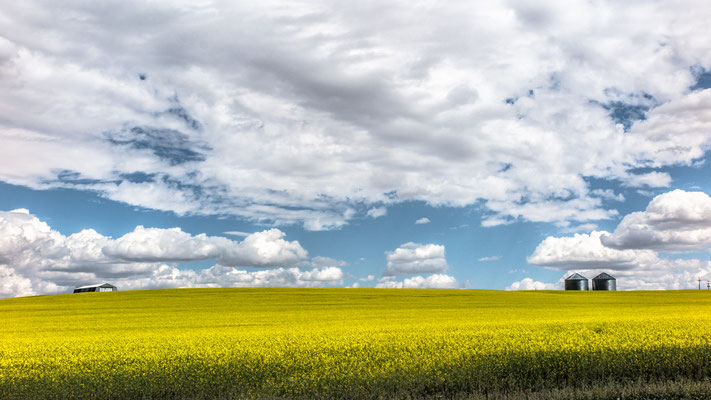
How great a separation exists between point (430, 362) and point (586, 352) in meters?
4.79

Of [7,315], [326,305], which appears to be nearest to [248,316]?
[326,305]

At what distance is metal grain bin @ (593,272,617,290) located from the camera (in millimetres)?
100744

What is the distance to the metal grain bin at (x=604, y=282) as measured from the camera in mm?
100744

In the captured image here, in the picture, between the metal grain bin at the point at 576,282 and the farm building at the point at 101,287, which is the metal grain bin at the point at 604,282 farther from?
the farm building at the point at 101,287

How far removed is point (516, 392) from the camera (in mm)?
12555

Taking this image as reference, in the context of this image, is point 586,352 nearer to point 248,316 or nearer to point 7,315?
point 248,316

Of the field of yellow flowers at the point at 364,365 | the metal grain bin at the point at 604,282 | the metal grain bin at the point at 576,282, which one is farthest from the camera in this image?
the metal grain bin at the point at 576,282

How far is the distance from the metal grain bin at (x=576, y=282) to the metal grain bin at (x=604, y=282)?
6.21 ft

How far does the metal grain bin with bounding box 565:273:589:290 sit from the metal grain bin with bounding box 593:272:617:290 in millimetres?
1892

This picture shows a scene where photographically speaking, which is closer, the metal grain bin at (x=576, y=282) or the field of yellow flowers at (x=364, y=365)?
the field of yellow flowers at (x=364, y=365)

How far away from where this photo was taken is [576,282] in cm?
10412

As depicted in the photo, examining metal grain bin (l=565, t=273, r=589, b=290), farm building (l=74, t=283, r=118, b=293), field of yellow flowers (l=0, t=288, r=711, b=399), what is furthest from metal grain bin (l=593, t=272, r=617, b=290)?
farm building (l=74, t=283, r=118, b=293)

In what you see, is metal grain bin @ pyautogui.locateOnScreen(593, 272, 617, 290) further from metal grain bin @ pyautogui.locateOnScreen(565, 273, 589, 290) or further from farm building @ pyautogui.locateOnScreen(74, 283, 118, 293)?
farm building @ pyautogui.locateOnScreen(74, 283, 118, 293)

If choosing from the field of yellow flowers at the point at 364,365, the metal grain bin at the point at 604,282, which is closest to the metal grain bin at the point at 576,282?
the metal grain bin at the point at 604,282
